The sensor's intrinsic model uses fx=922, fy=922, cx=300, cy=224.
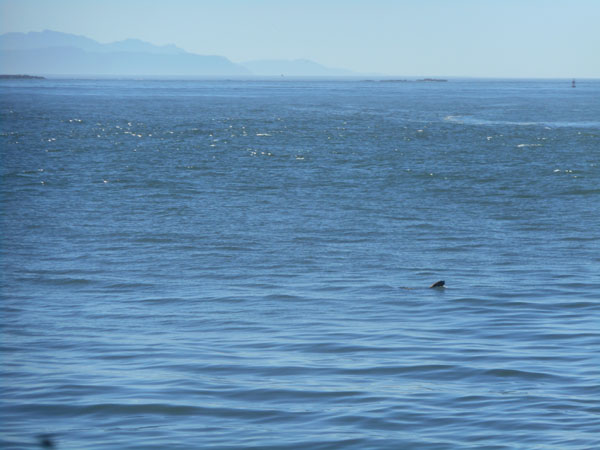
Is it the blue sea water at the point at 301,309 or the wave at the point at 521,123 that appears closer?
the blue sea water at the point at 301,309

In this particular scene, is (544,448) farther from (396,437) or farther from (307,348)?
(307,348)

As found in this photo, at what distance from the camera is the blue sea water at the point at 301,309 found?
432 inches

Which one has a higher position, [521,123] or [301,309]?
[521,123]

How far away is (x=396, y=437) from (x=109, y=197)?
27243 millimetres

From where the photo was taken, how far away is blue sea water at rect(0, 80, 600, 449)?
11.0m

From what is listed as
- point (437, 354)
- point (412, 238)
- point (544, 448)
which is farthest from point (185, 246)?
point (544, 448)

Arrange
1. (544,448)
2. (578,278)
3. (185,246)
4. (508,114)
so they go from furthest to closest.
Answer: (508,114) → (185,246) → (578,278) → (544,448)

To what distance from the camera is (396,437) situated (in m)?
10.4

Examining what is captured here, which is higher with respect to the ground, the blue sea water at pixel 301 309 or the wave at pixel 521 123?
the wave at pixel 521 123

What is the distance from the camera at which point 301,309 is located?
1725 centimetres

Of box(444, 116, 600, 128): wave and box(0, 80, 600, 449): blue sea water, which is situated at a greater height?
box(444, 116, 600, 128): wave

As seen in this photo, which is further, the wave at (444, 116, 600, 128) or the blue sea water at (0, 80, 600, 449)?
the wave at (444, 116, 600, 128)

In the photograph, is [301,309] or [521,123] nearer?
[301,309]

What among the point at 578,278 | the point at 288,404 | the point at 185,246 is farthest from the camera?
the point at 185,246
